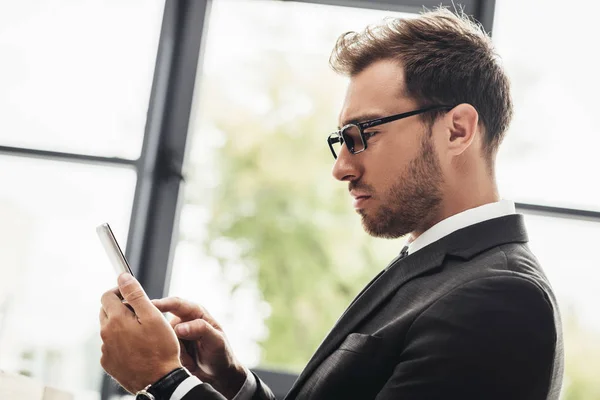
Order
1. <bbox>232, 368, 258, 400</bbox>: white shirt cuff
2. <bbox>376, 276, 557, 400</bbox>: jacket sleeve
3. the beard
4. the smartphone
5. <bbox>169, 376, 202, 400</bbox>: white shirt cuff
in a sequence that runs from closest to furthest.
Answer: <bbox>376, 276, 557, 400</bbox>: jacket sleeve, <bbox>169, 376, 202, 400</bbox>: white shirt cuff, the smartphone, the beard, <bbox>232, 368, 258, 400</bbox>: white shirt cuff

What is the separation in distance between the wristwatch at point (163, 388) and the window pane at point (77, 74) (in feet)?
3.94

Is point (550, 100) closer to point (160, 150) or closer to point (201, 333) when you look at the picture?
point (160, 150)

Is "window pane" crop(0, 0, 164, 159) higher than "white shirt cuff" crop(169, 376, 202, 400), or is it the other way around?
"window pane" crop(0, 0, 164, 159)

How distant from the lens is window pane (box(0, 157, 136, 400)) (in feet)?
7.11

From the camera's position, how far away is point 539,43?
246cm

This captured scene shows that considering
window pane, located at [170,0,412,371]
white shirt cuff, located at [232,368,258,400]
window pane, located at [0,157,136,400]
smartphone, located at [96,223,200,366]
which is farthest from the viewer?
window pane, located at [170,0,412,371]

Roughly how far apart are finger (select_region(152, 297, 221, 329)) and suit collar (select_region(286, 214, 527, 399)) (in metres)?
0.32

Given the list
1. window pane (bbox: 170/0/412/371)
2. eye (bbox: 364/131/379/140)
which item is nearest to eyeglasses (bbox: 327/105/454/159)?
eye (bbox: 364/131/379/140)

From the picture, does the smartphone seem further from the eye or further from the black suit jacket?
the eye

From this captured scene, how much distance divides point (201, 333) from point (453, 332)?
61cm

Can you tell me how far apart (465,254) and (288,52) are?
1.70 metres

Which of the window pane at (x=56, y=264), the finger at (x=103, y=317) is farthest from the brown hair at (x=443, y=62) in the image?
the window pane at (x=56, y=264)

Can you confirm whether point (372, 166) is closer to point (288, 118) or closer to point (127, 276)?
point (127, 276)

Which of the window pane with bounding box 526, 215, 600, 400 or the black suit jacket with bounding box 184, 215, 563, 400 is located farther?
the window pane with bounding box 526, 215, 600, 400
